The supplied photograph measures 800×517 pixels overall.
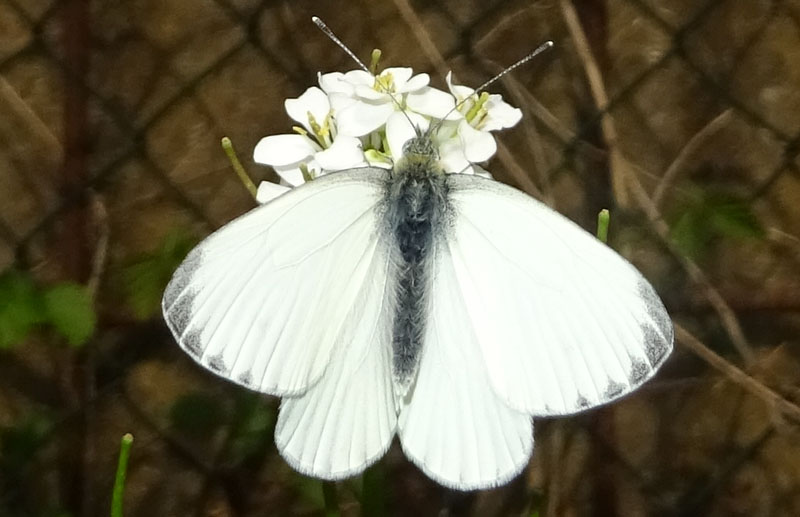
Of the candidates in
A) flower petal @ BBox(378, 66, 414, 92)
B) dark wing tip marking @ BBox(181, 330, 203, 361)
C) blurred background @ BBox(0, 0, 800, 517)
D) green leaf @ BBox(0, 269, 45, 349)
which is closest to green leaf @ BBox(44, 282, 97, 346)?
green leaf @ BBox(0, 269, 45, 349)

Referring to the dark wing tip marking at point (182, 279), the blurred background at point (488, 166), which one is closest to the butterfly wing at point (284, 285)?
the dark wing tip marking at point (182, 279)

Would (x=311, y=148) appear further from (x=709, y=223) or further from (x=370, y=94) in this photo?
(x=709, y=223)

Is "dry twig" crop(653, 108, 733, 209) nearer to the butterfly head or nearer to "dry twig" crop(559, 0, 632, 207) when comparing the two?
"dry twig" crop(559, 0, 632, 207)

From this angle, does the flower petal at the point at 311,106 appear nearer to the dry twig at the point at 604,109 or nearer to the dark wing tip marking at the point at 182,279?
the dark wing tip marking at the point at 182,279

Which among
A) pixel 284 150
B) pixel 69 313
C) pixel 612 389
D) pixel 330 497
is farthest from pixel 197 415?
pixel 612 389

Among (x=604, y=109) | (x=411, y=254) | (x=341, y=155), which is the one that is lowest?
(x=604, y=109)

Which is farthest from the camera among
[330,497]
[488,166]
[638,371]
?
[488,166]
